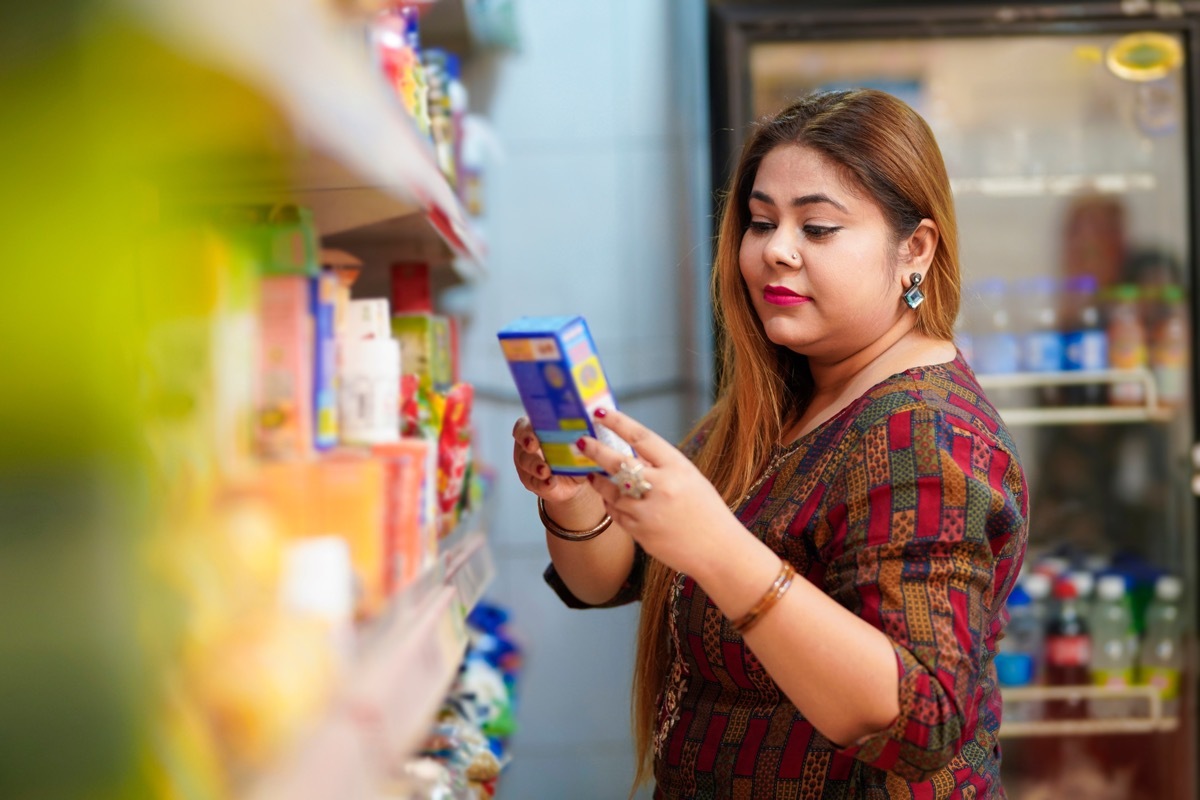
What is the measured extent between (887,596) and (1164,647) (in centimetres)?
239

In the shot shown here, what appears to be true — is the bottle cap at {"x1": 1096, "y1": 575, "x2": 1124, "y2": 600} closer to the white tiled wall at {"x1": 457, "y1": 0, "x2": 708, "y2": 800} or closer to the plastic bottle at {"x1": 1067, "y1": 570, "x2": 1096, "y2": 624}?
the plastic bottle at {"x1": 1067, "y1": 570, "x2": 1096, "y2": 624}

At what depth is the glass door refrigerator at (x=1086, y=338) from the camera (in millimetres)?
2992

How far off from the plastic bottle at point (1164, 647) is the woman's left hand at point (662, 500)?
8.04 ft

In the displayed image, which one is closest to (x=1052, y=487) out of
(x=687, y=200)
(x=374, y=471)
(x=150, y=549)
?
(x=687, y=200)

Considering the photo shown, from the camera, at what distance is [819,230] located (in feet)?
4.40

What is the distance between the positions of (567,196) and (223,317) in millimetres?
2638

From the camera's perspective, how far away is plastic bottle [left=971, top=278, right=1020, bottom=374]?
124 inches

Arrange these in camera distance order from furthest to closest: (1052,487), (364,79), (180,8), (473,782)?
(1052,487)
(473,782)
(364,79)
(180,8)

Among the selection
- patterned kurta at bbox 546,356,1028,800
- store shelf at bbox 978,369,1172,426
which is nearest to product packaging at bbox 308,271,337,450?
patterned kurta at bbox 546,356,1028,800

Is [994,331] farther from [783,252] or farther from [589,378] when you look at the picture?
[589,378]

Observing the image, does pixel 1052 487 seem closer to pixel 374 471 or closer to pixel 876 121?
pixel 876 121

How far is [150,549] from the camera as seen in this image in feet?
1.83

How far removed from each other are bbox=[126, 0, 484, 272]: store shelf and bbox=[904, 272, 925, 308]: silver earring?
0.57m

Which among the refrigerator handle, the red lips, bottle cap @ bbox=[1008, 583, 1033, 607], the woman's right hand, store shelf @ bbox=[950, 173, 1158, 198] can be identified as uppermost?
store shelf @ bbox=[950, 173, 1158, 198]
